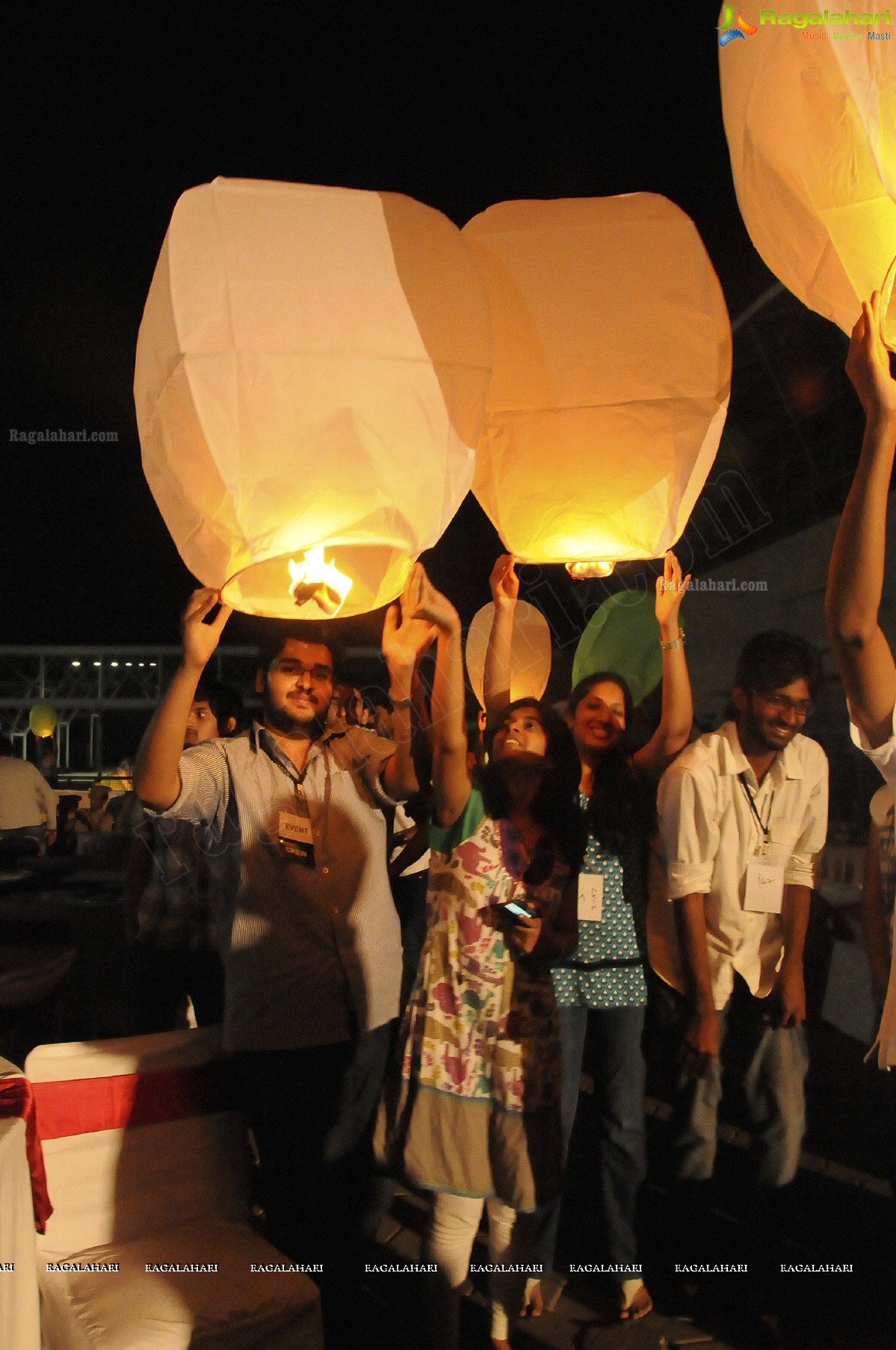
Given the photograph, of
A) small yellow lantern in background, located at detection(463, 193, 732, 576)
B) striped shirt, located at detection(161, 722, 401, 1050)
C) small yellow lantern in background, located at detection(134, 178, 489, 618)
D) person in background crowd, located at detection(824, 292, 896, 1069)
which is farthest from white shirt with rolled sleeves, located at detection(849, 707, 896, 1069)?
striped shirt, located at detection(161, 722, 401, 1050)

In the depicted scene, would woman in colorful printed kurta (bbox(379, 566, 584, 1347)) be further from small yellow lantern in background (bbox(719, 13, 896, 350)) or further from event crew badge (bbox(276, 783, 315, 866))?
small yellow lantern in background (bbox(719, 13, 896, 350))

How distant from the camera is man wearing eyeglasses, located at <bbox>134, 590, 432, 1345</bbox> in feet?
5.16

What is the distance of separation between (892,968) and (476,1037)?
2.21ft

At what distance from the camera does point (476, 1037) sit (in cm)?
157

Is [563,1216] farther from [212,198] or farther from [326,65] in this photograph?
[326,65]

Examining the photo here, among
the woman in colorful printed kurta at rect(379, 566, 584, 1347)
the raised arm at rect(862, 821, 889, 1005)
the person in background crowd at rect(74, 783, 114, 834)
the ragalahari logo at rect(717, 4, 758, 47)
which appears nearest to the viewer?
the ragalahari logo at rect(717, 4, 758, 47)

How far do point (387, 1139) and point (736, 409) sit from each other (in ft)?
7.28

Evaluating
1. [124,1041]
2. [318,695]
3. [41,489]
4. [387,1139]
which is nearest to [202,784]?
[318,695]

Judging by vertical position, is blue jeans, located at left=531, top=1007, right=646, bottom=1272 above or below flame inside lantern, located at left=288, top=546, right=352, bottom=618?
below

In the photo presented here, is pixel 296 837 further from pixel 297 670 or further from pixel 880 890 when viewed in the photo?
pixel 880 890

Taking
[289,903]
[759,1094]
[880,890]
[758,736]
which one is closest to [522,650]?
[758,736]

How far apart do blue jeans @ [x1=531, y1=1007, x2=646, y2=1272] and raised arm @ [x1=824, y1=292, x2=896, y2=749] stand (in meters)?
0.84

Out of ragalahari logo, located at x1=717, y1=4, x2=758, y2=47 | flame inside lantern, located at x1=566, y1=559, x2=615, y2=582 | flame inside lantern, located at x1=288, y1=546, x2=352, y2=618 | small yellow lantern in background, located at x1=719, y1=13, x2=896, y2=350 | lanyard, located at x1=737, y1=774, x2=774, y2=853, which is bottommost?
lanyard, located at x1=737, y1=774, x2=774, y2=853

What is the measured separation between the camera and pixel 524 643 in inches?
81.9
